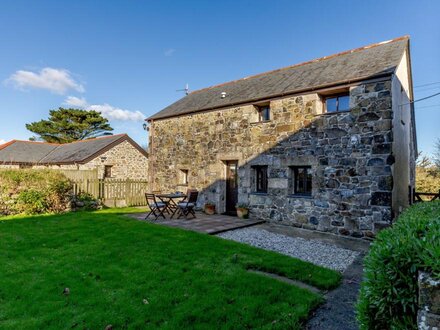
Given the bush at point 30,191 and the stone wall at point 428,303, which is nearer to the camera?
the stone wall at point 428,303

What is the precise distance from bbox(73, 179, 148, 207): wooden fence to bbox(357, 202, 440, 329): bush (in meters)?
13.1

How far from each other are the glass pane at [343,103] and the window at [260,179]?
3.58 metres

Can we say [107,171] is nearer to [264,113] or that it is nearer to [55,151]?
[55,151]

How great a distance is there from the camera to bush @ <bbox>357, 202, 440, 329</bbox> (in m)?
1.68

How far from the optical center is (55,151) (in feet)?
80.9

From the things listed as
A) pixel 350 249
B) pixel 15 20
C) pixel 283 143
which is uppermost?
pixel 15 20

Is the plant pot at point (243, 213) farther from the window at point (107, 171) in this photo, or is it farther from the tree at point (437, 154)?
the tree at point (437, 154)

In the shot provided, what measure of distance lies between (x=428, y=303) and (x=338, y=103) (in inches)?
329

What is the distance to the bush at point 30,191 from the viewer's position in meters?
10.5

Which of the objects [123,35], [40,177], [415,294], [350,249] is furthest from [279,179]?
[123,35]

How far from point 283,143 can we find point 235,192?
127 inches

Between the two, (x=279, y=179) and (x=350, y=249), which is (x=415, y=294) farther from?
(x=279, y=179)

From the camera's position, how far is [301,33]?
12461mm

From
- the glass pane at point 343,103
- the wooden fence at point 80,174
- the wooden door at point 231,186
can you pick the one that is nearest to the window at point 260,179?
the wooden door at point 231,186
